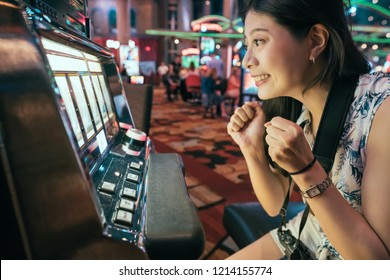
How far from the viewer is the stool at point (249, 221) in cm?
122

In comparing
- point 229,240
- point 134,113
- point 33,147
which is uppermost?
point 33,147

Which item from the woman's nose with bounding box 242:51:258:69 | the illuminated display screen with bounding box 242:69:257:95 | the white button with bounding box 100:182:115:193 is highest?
the woman's nose with bounding box 242:51:258:69

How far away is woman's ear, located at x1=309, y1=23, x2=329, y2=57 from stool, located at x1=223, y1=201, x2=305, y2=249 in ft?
2.28

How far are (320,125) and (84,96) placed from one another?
68cm

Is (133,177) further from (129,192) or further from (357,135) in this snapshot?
(357,135)

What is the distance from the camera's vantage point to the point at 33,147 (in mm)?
428

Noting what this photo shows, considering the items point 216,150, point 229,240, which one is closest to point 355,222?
point 229,240

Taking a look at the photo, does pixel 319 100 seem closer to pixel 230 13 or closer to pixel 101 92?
pixel 101 92

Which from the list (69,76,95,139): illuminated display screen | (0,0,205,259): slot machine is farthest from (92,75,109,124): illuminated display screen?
(0,0,205,259): slot machine

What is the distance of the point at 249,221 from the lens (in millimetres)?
1268

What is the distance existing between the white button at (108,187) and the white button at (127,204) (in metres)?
0.04

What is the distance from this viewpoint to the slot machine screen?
74 centimetres

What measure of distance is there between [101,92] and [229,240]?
1229 mm

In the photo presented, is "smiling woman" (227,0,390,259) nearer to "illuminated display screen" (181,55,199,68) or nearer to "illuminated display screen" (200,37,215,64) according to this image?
→ "illuminated display screen" (200,37,215,64)
